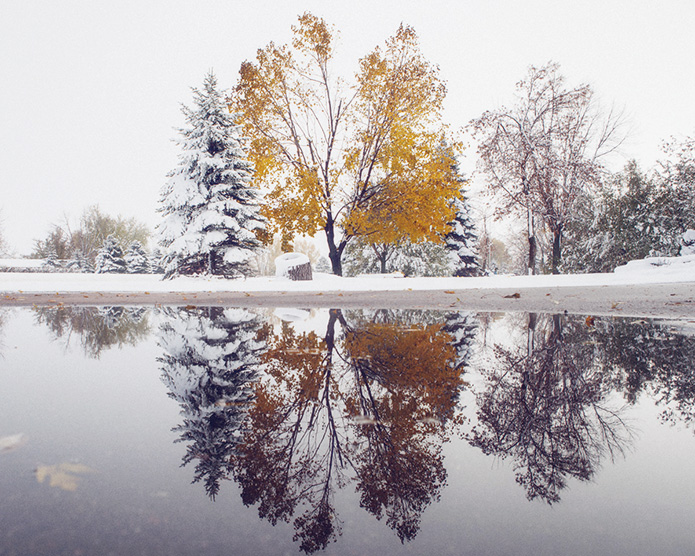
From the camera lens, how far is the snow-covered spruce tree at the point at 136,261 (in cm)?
4625

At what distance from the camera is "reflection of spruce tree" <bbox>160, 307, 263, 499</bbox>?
1268 mm

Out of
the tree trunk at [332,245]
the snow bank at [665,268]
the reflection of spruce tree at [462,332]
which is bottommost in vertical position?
the reflection of spruce tree at [462,332]

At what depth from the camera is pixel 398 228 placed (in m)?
16.2

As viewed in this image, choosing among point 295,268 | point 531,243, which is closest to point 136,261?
point 295,268

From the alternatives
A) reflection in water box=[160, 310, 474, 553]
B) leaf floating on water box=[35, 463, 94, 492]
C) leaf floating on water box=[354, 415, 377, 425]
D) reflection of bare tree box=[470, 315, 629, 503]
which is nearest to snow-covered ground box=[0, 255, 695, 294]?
reflection in water box=[160, 310, 474, 553]

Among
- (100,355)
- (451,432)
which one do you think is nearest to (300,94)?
(100,355)

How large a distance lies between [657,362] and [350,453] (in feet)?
7.20

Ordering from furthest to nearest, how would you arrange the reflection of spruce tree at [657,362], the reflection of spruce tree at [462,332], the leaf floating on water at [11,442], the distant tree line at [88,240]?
the distant tree line at [88,240] → the reflection of spruce tree at [462,332] → the reflection of spruce tree at [657,362] → the leaf floating on water at [11,442]

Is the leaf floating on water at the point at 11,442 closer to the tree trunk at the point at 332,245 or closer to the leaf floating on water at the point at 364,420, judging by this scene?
the leaf floating on water at the point at 364,420

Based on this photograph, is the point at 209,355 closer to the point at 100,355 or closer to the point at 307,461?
the point at 100,355

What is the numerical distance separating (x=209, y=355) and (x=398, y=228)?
45.9 feet

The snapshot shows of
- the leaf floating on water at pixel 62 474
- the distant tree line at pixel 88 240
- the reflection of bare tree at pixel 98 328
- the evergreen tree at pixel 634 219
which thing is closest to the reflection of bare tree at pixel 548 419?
the leaf floating on water at pixel 62 474

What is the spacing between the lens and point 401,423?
150cm

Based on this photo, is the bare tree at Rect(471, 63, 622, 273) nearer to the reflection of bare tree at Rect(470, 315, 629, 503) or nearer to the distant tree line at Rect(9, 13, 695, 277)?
the distant tree line at Rect(9, 13, 695, 277)
